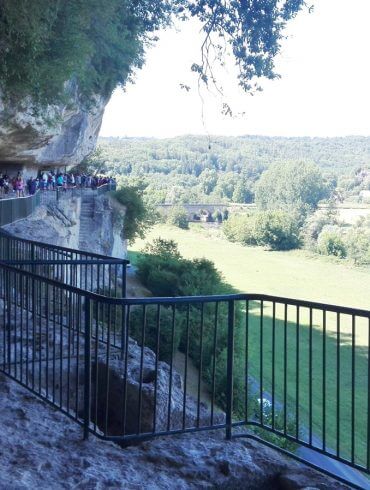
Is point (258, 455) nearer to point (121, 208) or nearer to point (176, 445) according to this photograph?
point (176, 445)

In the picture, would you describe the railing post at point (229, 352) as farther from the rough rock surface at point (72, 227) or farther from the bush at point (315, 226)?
the bush at point (315, 226)

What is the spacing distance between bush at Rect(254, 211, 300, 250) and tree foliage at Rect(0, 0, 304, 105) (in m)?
91.6

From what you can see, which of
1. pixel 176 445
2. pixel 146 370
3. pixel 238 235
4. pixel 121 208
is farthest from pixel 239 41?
pixel 238 235

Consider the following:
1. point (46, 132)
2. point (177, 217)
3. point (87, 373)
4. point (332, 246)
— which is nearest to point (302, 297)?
point (332, 246)

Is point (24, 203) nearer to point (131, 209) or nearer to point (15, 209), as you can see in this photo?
point (15, 209)

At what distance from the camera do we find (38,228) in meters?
16.9

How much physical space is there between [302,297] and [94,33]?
57464 millimetres

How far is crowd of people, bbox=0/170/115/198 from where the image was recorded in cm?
2148

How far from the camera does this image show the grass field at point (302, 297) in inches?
1232

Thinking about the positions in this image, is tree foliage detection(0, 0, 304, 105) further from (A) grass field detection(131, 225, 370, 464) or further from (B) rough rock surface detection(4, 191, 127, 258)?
(A) grass field detection(131, 225, 370, 464)

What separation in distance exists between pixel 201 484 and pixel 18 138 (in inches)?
769

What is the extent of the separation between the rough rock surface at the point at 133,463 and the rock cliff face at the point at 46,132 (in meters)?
14.1

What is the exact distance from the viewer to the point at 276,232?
115062 millimetres

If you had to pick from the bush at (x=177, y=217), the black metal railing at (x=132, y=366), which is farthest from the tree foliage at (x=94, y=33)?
the bush at (x=177, y=217)
